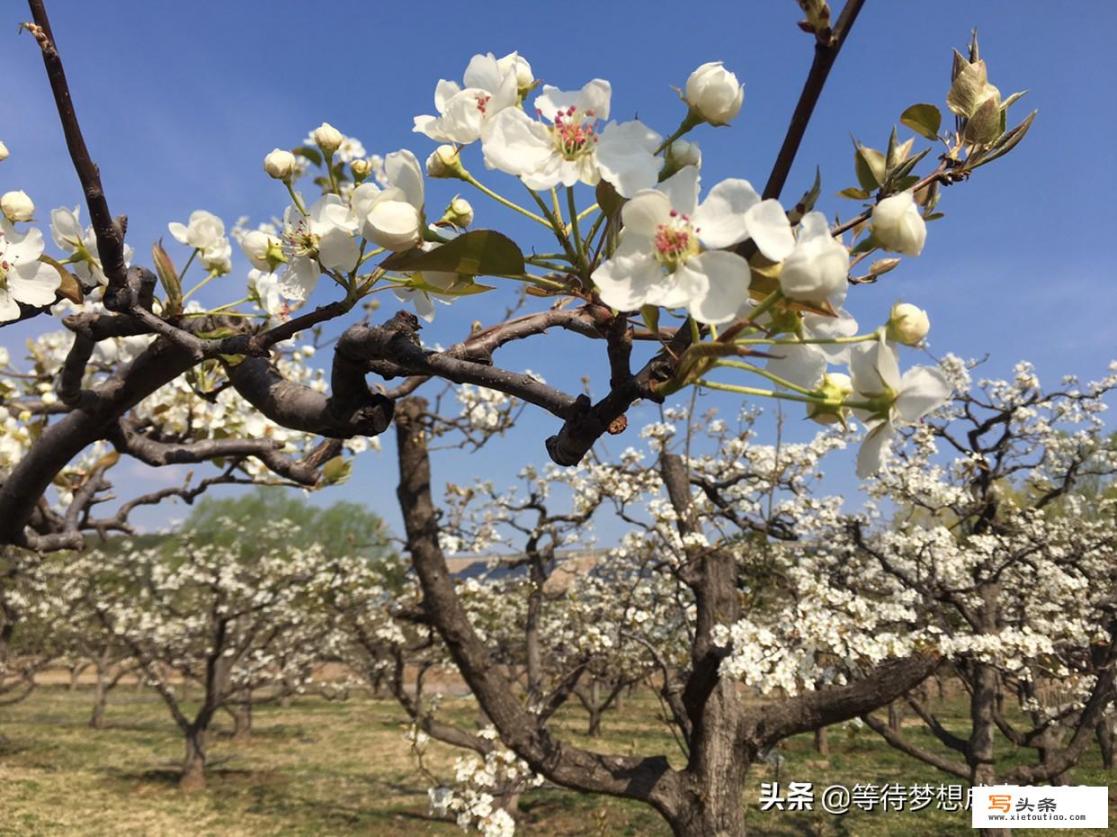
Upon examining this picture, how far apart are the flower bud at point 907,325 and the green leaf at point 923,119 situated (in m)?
0.26

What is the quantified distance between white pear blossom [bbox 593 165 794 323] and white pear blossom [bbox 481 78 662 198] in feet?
0.12

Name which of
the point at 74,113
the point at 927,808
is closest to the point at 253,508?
the point at 927,808

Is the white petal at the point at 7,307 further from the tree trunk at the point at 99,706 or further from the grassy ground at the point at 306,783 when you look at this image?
the tree trunk at the point at 99,706

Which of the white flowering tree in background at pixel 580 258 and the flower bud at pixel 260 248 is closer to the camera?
the white flowering tree in background at pixel 580 258

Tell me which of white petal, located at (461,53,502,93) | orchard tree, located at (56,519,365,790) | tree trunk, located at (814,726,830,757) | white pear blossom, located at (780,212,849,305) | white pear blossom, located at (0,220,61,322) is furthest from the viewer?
tree trunk, located at (814,726,830,757)

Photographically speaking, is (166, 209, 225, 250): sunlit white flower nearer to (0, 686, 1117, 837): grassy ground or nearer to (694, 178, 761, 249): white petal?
(694, 178, 761, 249): white petal

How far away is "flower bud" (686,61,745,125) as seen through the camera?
2.10ft

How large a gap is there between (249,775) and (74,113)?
11.0 m

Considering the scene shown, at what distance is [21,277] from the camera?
1.08 meters

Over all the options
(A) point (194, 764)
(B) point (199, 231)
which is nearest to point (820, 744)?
(A) point (194, 764)

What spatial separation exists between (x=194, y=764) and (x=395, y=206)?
10.6 metres

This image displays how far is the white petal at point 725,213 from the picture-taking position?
541 mm

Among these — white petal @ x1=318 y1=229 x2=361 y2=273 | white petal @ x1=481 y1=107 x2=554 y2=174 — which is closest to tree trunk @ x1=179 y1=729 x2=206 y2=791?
white petal @ x1=318 y1=229 x2=361 y2=273

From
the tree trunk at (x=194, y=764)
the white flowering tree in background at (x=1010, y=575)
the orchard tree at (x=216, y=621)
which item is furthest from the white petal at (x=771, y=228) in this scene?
the tree trunk at (x=194, y=764)
